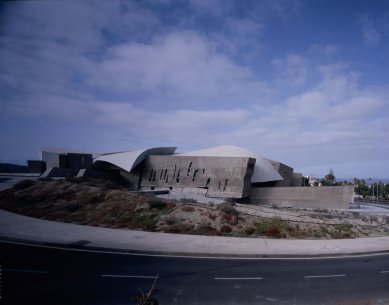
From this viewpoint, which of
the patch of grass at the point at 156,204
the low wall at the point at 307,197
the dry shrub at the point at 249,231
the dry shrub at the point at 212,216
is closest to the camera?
the dry shrub at the point at 249,231

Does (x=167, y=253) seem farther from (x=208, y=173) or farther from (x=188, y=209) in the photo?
(x=208, y=173)

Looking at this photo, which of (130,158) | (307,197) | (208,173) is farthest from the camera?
(130,158)

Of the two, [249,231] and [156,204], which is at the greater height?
[156,204]

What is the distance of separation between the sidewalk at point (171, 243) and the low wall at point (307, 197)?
2344 centimetres

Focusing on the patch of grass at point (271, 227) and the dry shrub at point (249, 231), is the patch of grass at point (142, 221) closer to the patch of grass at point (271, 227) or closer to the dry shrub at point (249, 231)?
the dry shrub at point (249, 231)

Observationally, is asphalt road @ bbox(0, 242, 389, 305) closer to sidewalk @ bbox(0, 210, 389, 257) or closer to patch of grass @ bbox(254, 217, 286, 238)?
sidewalk @ bbox(0, 210, 389, 257)

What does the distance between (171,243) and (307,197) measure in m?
31.8

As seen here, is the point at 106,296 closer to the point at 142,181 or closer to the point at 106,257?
the point at 106,257

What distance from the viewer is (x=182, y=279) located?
9.86m

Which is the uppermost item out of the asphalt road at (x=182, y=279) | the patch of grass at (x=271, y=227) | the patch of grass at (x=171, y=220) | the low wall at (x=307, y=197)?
the low wall at (x=307, y=197)

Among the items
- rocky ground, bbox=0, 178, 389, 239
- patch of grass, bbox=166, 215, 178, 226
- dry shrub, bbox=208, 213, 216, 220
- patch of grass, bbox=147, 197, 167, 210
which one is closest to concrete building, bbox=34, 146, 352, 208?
rocky ground, bbox=0, 178, 389, 239

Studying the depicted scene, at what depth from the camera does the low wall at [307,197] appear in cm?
4034

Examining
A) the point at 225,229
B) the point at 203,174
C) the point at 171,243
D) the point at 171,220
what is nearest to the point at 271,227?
the point at 225,229

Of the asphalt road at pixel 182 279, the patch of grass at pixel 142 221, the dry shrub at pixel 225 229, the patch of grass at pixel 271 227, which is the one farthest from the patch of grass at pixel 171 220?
the asphalt road at pixel 182 279
